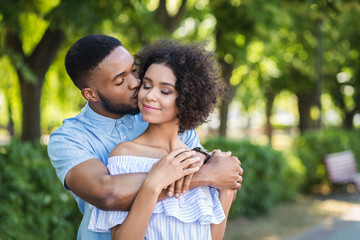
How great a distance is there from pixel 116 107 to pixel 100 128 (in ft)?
0.47

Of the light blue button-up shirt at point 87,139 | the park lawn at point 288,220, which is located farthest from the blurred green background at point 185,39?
the light blue button-up shirt at point 87,139

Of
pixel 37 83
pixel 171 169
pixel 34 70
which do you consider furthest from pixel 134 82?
pixel 34 70

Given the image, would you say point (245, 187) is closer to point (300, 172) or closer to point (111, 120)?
point (300, 172)

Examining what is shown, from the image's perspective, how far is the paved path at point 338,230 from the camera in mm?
6914

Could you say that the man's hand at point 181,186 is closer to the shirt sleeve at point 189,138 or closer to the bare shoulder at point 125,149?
the bare shoulder at point 125,149

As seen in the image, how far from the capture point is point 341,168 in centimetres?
1090

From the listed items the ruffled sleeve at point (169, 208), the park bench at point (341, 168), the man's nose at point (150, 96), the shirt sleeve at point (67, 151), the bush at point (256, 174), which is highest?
the park bench at point (341, 168)

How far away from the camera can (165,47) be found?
85.8 inches

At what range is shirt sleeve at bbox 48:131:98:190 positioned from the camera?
1.95 metres

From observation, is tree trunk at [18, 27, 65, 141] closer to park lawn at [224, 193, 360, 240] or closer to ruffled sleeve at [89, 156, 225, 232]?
park lawn at [224, 193, 360, 240]

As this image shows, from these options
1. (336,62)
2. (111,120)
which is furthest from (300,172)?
(336,62)

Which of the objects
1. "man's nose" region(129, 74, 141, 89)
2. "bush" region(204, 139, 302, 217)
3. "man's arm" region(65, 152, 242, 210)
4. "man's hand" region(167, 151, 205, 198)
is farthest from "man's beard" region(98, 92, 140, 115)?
"bush" region(204, 139, 302, 217)

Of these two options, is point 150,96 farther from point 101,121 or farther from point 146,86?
point 101,121

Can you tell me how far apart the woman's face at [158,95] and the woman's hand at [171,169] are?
223mm
